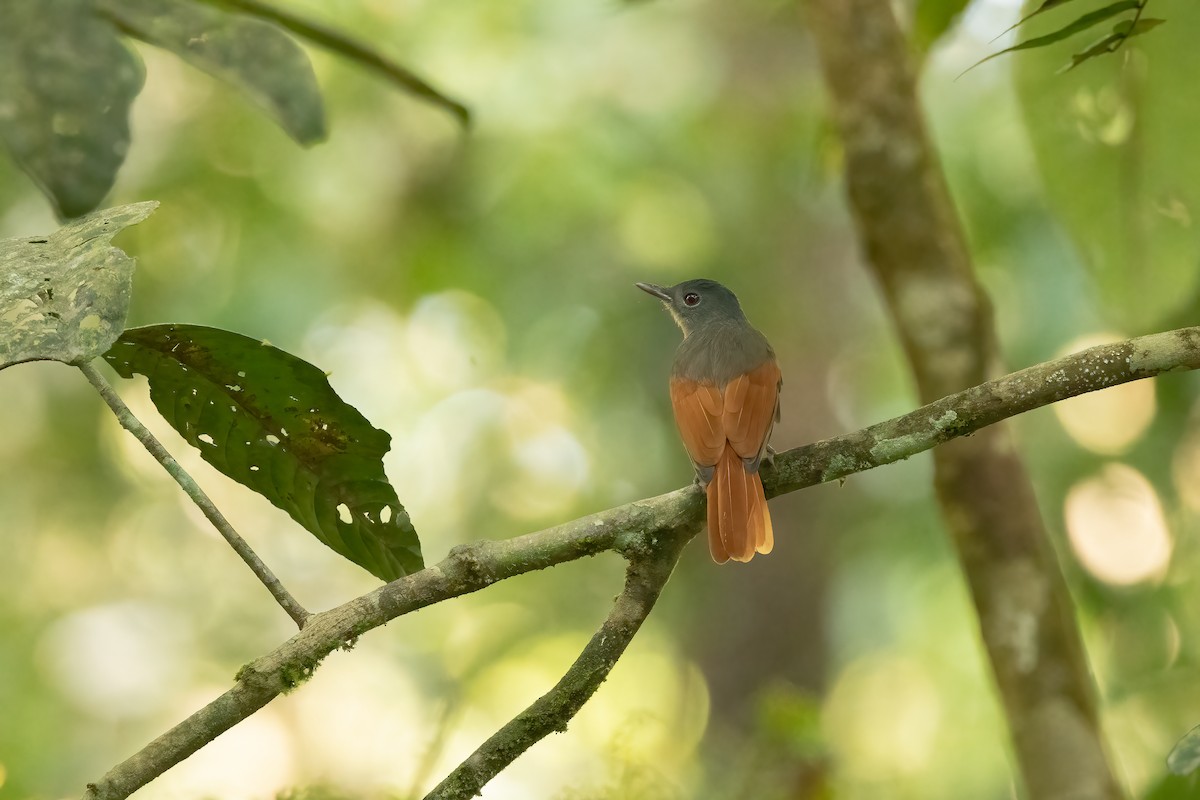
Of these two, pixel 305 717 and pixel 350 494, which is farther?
pixel 305 717

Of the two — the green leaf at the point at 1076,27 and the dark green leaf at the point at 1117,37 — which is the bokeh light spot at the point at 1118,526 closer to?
the dark green leaf at the point at 1117,37

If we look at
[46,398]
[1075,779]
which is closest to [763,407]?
[1075,779]

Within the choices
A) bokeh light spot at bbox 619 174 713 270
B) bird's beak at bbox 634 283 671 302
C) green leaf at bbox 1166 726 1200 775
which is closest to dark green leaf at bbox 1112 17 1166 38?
green leaf at bbox 1166 726 1200 775

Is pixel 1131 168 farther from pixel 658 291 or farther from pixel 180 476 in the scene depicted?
pixel 180 476

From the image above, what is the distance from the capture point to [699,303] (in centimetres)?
352

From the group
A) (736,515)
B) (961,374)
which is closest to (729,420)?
(736,515)

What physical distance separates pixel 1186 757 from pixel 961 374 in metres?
1.49

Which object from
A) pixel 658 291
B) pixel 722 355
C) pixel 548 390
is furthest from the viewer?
pixel 548 390

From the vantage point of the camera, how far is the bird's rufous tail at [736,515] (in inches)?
89.7

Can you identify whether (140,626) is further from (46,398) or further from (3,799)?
(3,799)

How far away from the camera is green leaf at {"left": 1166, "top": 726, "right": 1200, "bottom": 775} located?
1.25m

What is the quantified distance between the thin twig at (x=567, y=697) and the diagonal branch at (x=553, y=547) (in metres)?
0.05

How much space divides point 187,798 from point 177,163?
21.7 feet

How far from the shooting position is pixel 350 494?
1791mm
